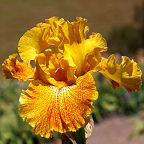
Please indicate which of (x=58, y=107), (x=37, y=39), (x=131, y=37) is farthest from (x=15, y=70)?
(x=131, y=37)

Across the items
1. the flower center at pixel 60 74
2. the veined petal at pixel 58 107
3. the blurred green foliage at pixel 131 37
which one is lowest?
the blurred green foliage at pixel 131 37

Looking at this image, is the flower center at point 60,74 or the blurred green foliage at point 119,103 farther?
the blurred green foliage at point 119,103

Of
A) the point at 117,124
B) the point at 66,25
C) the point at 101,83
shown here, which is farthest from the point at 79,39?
the point at 101,83

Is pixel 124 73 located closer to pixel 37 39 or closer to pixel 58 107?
pixel 58 107

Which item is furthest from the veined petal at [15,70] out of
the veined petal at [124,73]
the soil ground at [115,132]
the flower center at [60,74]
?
the soil ground at [115,132]

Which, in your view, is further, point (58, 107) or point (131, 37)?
point (131, 37)

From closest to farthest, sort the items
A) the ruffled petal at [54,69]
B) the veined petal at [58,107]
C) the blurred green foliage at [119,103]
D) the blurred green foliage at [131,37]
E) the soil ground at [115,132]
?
the veined petal at [58,107] < the ruffled petal at [54,69] < the soil ground at [115,132] < the blurred green foliage at [119,103] < the blurred green foliage at [131,37]

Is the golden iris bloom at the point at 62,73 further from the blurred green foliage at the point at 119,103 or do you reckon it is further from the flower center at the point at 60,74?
the blurred green foliage at the point at 119,103

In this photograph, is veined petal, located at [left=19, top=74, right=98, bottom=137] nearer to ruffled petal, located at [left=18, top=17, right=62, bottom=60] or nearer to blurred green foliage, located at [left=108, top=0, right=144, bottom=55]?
ruffled petal, located at [left=18, top=17, right=62, bottom=60]
